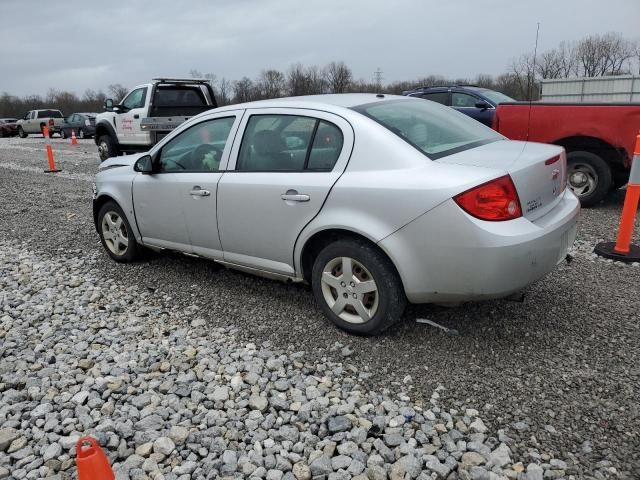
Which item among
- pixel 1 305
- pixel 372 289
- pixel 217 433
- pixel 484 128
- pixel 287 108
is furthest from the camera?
pixel 1 305

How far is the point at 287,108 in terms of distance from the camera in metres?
3.73

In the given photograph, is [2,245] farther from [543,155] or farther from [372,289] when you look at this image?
[543,155]

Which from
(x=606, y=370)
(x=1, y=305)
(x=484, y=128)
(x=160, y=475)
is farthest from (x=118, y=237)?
(x=606, y=370)

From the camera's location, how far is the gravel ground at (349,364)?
8.04ft

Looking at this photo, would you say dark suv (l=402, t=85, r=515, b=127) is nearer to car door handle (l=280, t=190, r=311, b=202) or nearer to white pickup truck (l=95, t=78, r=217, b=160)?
white pickup truck (l=95, t=78, r=217, b=160)

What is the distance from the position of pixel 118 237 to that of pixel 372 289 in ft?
10.1

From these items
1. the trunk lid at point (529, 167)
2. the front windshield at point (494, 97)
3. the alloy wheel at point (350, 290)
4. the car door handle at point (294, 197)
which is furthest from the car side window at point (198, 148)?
the front windshield at point (494, 97)

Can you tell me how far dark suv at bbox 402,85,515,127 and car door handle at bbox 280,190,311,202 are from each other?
8405mm

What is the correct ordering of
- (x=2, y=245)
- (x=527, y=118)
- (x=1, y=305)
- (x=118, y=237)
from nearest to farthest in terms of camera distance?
1. (x=1, y=305)
2. (x=118, y=237)
3. (x=2, y=245)
4. (x=527, y=118)

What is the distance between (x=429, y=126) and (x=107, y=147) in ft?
39.7

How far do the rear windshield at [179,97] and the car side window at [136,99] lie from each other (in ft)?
1.49

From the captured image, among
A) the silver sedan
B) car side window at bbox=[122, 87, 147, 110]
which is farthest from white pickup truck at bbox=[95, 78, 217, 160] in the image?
the silver sedan

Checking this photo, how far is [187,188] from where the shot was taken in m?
4.16

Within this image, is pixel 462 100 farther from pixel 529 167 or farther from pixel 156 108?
pixel 529 167
